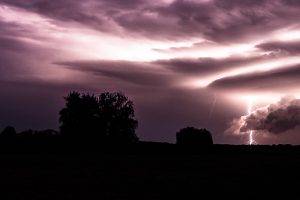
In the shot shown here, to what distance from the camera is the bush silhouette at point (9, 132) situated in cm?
9309

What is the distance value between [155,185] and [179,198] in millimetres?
5947

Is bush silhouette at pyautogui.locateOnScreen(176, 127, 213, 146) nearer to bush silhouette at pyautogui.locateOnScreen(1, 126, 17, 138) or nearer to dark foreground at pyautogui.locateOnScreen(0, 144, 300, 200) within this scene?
bush silhouette at pyautogui.locateOnScreen(1, 126, 17, 138)

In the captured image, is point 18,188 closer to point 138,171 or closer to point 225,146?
point 138,171

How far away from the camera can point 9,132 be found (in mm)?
95750

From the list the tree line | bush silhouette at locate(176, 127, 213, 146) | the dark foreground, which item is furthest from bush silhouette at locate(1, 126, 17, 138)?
the dark foreground

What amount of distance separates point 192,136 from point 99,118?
19470 mm

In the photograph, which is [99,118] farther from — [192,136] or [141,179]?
[141,179]

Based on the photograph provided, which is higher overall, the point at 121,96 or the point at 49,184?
the point at 121,96

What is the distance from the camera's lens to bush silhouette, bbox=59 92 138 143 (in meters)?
98.3

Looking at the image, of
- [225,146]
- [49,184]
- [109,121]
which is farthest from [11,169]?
[109,121]

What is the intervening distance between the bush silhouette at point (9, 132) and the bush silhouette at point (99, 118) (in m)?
9.26

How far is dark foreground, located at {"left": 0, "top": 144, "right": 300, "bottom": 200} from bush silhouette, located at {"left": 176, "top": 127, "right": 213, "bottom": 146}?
40.3m

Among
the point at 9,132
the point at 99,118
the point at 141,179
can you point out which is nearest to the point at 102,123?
the point at 99,118

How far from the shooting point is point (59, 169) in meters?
49.6
